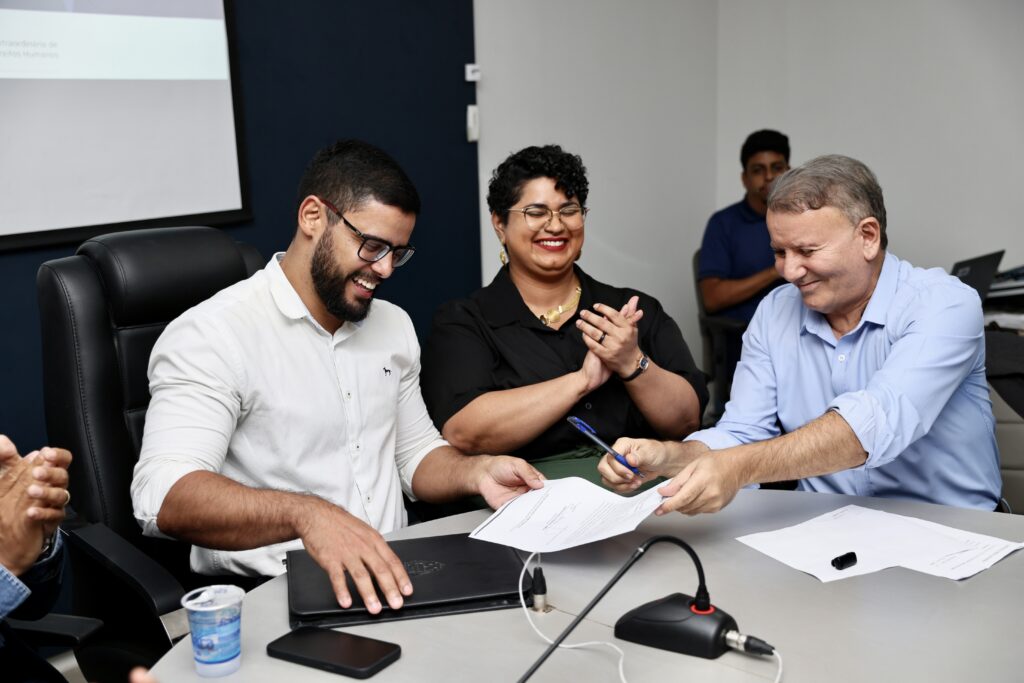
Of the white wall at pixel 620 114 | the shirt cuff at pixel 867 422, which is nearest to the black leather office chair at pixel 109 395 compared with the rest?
the shirt cuff at pixel 867 422

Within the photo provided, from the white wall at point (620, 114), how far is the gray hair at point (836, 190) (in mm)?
2011

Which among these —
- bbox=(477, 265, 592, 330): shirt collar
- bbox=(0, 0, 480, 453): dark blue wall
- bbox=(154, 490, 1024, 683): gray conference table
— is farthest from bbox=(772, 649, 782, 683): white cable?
bbox=(0, 0, 480, 453): dark blue wall

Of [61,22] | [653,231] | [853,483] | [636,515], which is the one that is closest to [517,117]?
[653,231]

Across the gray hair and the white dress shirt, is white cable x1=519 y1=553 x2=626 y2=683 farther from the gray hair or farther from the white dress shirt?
the gray hair

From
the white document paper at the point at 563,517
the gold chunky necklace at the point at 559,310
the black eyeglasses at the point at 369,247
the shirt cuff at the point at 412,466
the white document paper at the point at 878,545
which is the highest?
the black eyeglasses at the point at 369,247

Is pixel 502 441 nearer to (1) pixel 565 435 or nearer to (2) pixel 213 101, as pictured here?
(1) pixel 565 435

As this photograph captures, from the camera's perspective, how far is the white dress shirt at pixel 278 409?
1742mm

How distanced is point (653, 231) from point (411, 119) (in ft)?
5.29

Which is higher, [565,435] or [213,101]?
[213,101]

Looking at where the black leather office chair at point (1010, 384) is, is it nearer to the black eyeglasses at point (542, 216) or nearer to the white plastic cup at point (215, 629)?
the black eyeglasses at point (542, 216)

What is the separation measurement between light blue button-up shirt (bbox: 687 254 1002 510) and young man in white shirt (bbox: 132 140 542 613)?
2.05 ft

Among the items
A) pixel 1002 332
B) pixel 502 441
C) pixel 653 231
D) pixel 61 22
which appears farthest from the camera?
pixel 653 231

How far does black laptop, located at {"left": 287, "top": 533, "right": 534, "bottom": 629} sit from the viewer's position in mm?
1337

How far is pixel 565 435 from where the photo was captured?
2.35m
